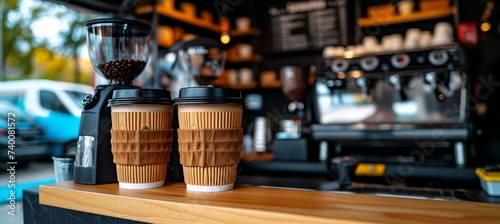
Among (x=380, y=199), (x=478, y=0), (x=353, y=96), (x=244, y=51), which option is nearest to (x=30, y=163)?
(x=380, y=199)

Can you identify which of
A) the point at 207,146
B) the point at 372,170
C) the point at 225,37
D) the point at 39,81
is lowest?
the point at 372,170

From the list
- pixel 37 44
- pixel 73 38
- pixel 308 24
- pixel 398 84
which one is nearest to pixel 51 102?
pixel 37 44

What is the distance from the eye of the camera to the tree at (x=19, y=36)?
1916 mm

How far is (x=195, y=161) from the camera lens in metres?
0.83

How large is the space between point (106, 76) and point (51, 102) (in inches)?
46.4

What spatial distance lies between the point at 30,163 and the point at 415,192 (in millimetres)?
1690

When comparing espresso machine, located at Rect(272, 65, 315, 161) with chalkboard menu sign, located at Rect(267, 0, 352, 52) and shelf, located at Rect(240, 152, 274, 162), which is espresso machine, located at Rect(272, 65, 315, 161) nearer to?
shelf, located at Rect(240, 152, 274, 162)

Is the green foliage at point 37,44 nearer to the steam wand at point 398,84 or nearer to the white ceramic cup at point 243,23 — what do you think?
the white ceramic cup at point 243,23

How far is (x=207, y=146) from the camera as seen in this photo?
0.82 m

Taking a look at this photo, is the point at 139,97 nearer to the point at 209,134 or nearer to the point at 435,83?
the point at 209,134

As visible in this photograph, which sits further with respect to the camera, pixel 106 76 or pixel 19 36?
pixel 19 36

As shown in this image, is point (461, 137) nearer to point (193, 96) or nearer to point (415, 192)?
point (415, 192)

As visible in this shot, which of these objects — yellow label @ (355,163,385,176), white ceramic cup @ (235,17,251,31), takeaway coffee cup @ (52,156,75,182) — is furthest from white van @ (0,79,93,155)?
white ceramic cup @ (235,17,251,31)

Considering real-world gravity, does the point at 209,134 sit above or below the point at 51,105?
below
